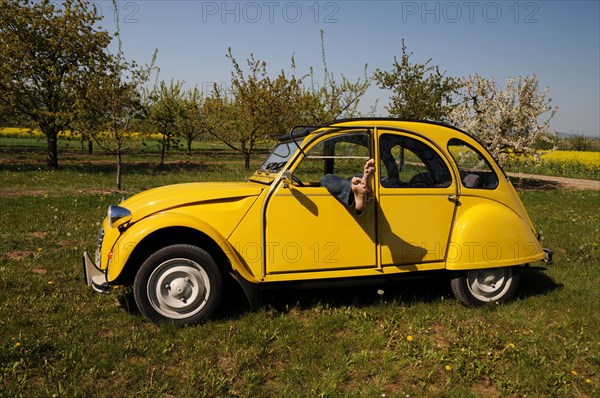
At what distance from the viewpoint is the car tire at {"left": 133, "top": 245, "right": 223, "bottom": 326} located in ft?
13.3

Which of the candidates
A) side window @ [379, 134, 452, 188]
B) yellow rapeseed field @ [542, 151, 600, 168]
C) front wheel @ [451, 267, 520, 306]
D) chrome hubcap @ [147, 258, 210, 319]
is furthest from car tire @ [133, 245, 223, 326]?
yellow rapeseed field @ [542, 151, 600, 168]

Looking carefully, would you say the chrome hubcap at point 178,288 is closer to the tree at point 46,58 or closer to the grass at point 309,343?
the grass at point 309,343

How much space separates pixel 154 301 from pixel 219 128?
2235 centimetres

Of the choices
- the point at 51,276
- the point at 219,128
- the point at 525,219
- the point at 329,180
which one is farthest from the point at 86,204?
the point at 219,128

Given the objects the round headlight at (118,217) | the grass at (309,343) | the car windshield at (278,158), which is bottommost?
the grass at (309,343)

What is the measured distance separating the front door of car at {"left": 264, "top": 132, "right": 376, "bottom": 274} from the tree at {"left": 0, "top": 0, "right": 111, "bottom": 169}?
18919mm

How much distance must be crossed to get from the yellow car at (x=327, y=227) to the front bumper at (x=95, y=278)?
1cm

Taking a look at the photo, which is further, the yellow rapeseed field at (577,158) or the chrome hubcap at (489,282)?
the yellow rapeseed field at (577,158)

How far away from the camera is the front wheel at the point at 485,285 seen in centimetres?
484

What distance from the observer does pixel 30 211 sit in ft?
31.3

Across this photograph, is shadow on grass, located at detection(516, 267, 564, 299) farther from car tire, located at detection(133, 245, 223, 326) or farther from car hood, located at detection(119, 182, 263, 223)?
car tire, located at detection(133, 245, 223, 326)

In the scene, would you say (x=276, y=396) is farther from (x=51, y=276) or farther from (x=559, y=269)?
(x=559, y=269)

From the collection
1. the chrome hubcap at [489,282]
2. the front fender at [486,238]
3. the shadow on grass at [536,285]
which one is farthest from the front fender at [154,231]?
the shadow on grass at [536,285]

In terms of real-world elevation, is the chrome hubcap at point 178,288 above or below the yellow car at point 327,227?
below
